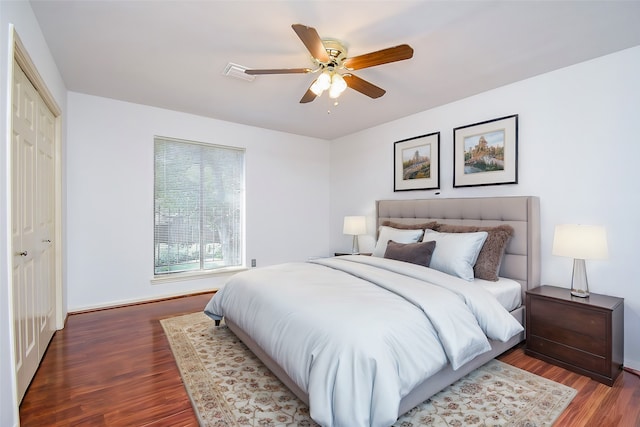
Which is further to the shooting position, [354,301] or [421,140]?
[421,140]

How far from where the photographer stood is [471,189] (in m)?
3.43

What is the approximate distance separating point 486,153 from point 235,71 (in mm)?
2730

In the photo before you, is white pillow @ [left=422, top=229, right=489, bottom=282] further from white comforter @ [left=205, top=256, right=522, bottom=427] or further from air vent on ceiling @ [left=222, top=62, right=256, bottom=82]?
air vent on ceiling @ [left=222, top=62, right=256, bottom=82]

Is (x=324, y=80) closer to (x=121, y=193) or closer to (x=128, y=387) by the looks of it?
(x=128, y=387)

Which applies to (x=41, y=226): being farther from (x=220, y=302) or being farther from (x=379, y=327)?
(x=379, y=327)

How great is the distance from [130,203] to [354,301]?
3.28 meters

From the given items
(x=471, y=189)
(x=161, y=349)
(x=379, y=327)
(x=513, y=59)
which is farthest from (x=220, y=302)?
(x=513, y=59)

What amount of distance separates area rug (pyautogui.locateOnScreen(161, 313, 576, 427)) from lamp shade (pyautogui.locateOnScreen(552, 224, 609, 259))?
970 millimetres

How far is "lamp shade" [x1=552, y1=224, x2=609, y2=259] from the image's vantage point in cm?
225

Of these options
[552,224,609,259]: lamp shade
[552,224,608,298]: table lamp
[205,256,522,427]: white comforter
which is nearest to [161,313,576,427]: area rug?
[205,256,522,427]: white comforter

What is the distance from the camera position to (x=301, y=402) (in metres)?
1.89

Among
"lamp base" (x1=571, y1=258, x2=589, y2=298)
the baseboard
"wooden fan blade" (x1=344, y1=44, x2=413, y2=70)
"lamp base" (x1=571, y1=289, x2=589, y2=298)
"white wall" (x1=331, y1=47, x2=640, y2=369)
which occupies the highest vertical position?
"wooden fan blade" (x1=344, y1=44, x2=413, y2=70)

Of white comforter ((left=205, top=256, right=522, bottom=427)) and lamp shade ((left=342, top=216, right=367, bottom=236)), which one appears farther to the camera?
lamp shade ((left=342, top=216, right=367, bottom=236))

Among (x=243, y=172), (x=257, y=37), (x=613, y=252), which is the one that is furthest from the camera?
(x=243, y=172)
